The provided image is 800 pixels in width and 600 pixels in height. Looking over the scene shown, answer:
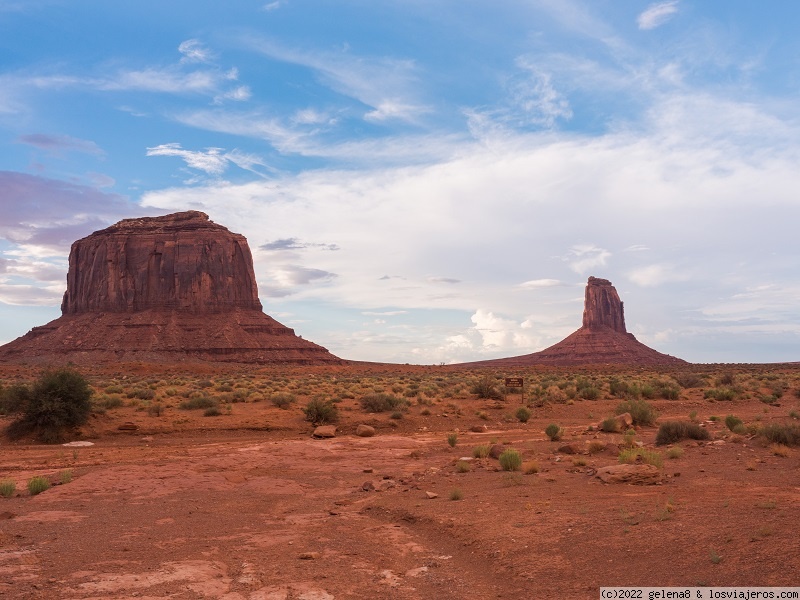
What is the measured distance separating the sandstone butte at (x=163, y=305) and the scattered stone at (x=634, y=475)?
86539mm

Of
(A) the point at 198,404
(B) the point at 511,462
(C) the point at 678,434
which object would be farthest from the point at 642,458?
(A) the point at 198,404

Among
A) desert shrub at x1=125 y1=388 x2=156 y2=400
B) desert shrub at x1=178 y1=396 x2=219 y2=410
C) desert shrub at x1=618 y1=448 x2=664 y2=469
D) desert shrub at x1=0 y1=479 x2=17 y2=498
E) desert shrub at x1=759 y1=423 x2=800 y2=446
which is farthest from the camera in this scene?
desert shrub at x1=125 y1=388 x2=156 y2=400

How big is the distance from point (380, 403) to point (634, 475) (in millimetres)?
17855

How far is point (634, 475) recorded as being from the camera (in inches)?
459

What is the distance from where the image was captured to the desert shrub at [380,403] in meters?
28.6

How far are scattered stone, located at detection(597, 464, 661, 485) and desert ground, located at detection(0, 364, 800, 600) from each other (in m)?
0.16

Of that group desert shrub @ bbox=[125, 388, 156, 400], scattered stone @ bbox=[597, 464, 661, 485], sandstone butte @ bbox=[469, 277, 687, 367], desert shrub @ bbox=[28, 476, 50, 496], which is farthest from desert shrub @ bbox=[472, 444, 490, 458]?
sandstone butte @ bbox=[469, 277, 687, 367]

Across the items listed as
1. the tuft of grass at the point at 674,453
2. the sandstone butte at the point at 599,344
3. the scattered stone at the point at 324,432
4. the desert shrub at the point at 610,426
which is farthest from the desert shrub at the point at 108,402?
the sandstone butte at the point at 599,344

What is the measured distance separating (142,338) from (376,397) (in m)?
78.5

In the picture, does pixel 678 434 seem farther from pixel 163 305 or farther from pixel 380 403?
pixel 163 305

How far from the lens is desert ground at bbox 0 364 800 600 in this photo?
23.5 feet

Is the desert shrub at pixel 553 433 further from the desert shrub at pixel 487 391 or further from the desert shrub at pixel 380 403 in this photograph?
the desert shrub at pixel 487 391

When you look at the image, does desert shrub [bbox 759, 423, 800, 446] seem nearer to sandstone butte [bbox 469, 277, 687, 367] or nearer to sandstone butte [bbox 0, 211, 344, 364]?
sandstone butte [bbox 0, 211, 344, 364]

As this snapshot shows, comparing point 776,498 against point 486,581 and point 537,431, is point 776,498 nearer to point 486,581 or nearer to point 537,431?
point 486,581
